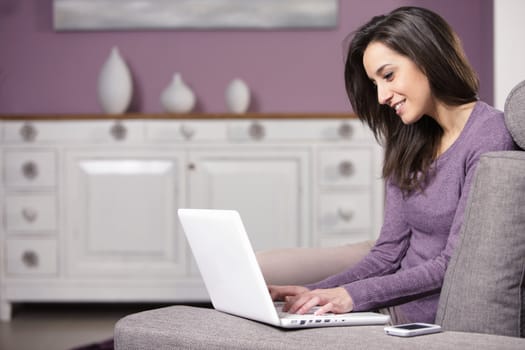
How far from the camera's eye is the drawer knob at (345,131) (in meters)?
3.69

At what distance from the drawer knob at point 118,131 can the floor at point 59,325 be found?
2.64 ft

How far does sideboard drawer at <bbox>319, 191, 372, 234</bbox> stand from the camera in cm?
369

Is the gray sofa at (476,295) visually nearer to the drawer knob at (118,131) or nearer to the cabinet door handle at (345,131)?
the cabinet door handle at (345,131)

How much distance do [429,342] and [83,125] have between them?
112 inches

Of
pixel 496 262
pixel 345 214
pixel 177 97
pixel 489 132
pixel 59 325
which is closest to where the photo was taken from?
pixel 496 262

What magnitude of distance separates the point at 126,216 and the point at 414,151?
7.15ft

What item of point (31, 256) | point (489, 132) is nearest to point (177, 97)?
point (31, 256)

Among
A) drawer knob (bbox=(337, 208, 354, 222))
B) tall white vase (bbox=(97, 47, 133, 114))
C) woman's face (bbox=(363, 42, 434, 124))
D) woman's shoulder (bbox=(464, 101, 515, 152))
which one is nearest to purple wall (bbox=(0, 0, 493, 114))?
tall white vase (bbox=(97, 47, 133, 114))

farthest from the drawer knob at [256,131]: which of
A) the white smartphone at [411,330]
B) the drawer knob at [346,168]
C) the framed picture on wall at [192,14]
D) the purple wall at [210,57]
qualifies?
the white smartphone at [411,330]

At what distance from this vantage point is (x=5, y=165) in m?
3.75

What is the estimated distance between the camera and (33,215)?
3744 millimetres

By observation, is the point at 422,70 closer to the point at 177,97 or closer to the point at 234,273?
the point at 234,273

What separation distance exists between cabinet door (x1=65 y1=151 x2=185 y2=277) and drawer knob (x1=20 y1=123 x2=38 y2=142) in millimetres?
218

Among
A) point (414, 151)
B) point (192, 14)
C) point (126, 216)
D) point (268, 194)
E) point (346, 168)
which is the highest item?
point (192, 14)
